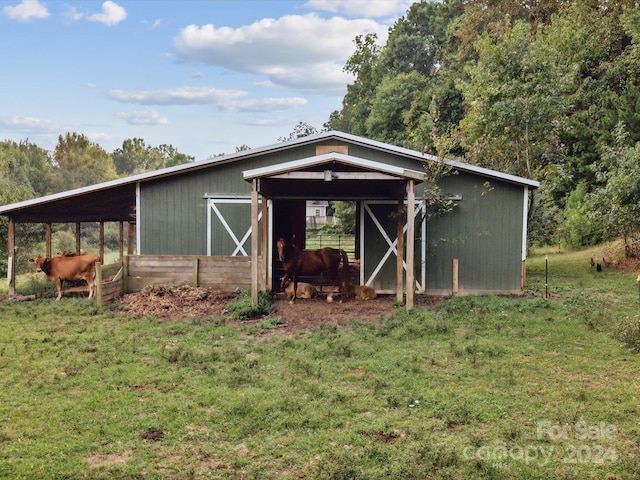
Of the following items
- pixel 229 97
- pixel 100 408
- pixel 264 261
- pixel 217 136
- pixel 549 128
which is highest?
pixel 229 97

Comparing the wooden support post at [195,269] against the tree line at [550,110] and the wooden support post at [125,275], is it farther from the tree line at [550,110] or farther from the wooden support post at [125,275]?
the tree line at [550,110]

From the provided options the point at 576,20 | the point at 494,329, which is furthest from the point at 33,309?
the point at 576,20

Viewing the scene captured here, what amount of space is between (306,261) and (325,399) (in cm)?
569

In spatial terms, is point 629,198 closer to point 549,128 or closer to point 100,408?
point 549,128

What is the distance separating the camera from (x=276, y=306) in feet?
31.0

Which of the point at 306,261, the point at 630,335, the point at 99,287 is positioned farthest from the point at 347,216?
the point at 630,335

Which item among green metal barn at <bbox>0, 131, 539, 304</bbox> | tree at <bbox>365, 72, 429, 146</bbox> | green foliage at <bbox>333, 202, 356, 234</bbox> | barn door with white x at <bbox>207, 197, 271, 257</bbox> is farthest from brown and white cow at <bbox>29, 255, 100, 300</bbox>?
tree at <bbox>365, 72, 429, 146</bbox>

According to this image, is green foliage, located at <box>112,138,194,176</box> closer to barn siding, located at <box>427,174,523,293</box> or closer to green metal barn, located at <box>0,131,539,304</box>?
green metal barn, located at <box>0,131,539,304</box>

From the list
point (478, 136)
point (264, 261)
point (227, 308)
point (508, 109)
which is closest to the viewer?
point (227, 308)

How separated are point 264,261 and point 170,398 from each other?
5.46 meters

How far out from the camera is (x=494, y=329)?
7.72 meters

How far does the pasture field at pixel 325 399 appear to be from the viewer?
143 inches

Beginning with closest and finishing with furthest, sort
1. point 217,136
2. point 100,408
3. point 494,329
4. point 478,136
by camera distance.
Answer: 1. point 100,408
2. point 494,329
3. point 478,136
4. point 217,136

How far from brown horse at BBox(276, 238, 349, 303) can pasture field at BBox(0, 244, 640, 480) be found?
2.17 metres
